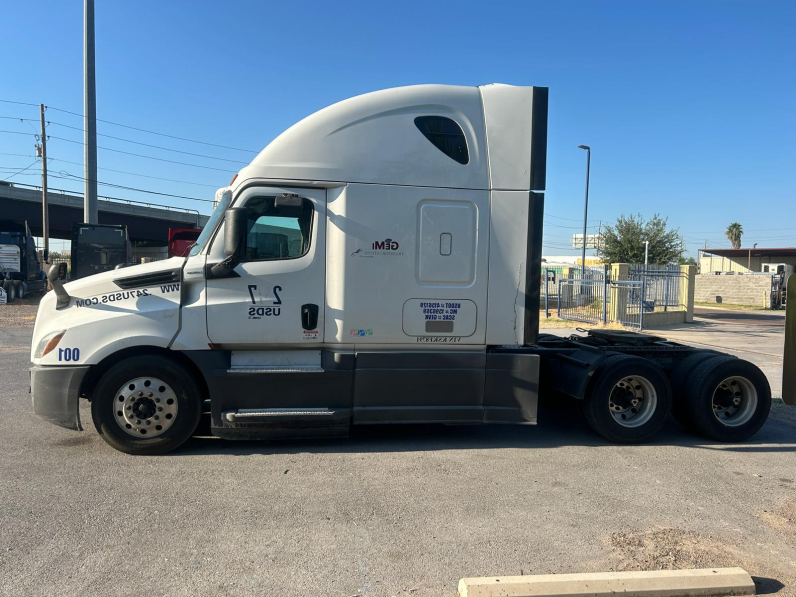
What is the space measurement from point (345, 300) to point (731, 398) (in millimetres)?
4514

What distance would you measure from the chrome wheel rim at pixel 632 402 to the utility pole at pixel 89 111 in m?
20.1

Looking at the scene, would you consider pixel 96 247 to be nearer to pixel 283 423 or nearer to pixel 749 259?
pixel 283 423

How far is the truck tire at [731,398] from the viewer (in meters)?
6.09

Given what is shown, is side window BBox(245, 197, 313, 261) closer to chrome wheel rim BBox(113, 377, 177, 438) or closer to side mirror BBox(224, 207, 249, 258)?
side mirror BBox(224, 207, 249, 258)

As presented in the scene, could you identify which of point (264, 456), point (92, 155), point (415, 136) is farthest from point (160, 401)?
point (92, 155)

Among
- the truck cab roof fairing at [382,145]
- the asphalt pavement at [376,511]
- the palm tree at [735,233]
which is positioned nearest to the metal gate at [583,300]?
the asphalt pavement at [376,511]

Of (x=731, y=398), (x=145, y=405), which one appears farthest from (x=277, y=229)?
(x=731, y=398)

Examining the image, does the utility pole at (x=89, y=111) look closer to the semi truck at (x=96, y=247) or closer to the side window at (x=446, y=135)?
the semi truck at (x=96, y=247)

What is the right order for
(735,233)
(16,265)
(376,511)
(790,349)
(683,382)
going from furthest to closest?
(735,233) < (16,265) < (790,349) < (683,382) < (376,511)

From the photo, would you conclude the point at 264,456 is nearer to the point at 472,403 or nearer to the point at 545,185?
Answer: the point at 472,403

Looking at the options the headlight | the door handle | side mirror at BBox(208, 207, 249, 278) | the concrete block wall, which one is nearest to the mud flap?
the door handle

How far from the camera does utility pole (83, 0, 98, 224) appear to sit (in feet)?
63.2

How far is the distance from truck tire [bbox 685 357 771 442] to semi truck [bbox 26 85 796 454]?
0.62m

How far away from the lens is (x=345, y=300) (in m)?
5.56
